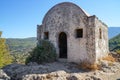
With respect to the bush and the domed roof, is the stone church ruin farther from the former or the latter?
the bush

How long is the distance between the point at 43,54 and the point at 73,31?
11.4ft

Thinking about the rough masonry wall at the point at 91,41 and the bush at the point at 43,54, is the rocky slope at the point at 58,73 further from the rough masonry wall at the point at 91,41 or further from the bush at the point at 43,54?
the bush at the point at 43,54

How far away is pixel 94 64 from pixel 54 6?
→ 7.08m

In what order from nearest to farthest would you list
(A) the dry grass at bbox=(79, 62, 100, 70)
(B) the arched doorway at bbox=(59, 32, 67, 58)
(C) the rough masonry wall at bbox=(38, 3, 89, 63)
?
(A) the dry grass at bbox=(79, 62, 100, 70)
(C) the rough masonry wall at bbox=(38, 3, 89, 63)
(B) the arched doorway at bbox=(59, 32, 67, 58)

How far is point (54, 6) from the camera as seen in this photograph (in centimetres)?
1911

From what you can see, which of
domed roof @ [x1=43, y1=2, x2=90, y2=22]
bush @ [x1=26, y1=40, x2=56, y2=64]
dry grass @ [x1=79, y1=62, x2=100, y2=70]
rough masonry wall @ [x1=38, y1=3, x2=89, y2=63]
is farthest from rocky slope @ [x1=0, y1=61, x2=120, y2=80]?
domed roof @ [x1=43, y1=2, x2=90, y2=22]

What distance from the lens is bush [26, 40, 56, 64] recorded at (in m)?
17.5

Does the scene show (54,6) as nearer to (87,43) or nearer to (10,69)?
(87,43)

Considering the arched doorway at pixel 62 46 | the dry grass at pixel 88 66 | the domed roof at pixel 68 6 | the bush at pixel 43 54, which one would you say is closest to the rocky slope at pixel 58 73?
the dry grass at pixel 88 66

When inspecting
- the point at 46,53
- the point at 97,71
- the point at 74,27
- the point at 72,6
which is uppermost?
the point at 72,6

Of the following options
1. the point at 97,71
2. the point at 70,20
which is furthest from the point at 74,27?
the point at 97,71

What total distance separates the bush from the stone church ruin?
0.60 m

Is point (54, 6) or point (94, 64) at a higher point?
point (54, 6)

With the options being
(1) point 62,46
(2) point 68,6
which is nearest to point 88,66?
(1) point 62,46
